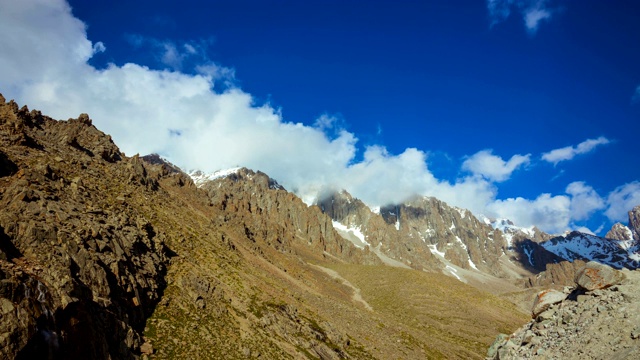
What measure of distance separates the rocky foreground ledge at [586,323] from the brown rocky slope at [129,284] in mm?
29393

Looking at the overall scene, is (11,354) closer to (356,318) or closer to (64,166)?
(64,166)

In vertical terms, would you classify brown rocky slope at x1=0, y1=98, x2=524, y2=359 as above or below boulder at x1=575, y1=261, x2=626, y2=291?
below

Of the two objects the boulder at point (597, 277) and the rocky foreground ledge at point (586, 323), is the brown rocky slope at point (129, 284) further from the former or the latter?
the boulder at point (597, 277)

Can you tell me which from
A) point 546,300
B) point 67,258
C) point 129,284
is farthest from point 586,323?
point 129,284

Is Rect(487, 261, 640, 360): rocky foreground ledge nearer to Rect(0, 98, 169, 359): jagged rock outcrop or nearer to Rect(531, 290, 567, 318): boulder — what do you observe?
Rect(531, 290, 567, 318): boulder

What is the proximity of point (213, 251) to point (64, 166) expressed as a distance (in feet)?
101

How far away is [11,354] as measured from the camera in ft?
54.3

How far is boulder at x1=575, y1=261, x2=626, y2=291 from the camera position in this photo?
25.4 metres

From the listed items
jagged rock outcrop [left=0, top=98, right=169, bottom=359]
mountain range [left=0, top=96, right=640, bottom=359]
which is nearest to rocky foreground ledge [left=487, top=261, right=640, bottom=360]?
mountain range [left=0, top=96, right=640, bottom=359]

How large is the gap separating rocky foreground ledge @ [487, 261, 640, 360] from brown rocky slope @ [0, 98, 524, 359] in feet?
96.4

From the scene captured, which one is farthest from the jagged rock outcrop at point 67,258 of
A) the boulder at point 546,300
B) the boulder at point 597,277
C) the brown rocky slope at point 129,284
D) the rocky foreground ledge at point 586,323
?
the boulder at point 597,277

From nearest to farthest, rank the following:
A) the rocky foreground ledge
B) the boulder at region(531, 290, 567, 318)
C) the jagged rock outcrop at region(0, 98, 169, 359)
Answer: the jagged rock outcrop at region(0, 98, 169, 359) → the rocky foreground ledge → the boulder at region(531, 290, 567, 318)

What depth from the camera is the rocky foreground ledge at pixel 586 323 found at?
21.0 meters

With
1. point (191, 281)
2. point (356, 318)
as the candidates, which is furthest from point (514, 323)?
point (191, 281)
